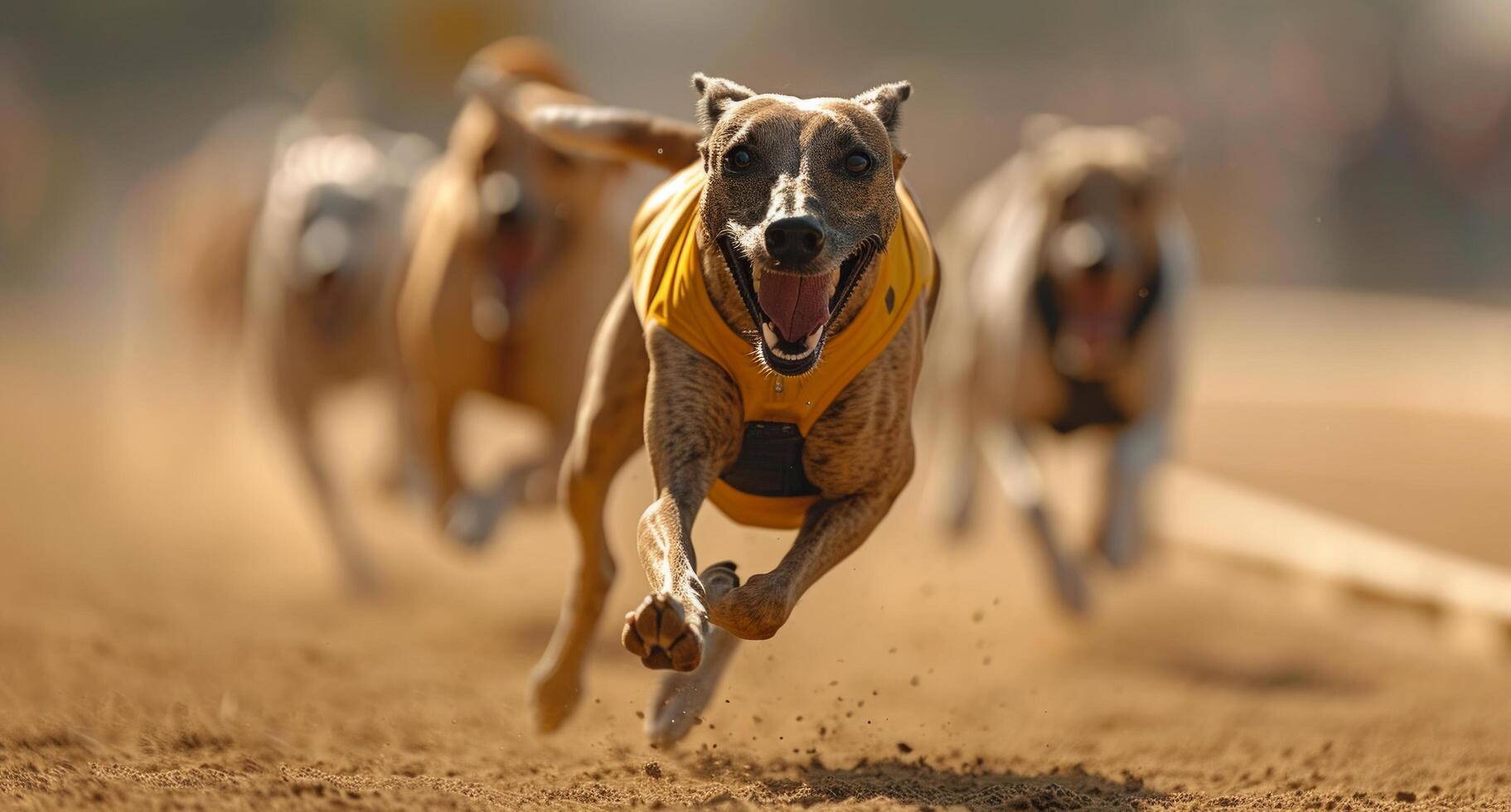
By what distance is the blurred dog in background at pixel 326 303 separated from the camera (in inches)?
295

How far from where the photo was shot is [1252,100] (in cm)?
1859

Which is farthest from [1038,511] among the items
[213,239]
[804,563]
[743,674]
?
[213,239]

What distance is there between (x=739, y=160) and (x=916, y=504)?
20.7 feet

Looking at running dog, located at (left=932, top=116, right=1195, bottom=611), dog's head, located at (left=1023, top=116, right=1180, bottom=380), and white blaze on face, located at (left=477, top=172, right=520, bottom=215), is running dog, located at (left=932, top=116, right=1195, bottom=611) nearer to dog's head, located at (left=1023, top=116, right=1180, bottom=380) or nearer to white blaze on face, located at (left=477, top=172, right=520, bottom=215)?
dog's head, located at (left=1023, top=116, right=1180, bottom=380)

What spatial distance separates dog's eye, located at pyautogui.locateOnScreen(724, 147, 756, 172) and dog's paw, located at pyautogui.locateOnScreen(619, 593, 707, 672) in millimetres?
804

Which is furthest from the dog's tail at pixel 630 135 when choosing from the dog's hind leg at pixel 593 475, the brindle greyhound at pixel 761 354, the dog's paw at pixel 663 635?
the dog's paw at pixel 663 635

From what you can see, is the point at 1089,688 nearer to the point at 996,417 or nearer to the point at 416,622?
the point at 996,417

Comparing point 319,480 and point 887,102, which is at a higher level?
point 319,480

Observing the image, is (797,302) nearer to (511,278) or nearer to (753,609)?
(753,609)

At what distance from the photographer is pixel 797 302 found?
329cm

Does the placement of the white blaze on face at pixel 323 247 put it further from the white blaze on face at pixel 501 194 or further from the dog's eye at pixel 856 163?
the dog's eye at pixel 856 163

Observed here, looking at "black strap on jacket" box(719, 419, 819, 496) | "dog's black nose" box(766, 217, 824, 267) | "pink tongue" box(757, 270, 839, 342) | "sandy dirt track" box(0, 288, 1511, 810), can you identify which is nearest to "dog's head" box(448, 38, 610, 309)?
"sandy dirt track" box(0, 288, 1511, 810)

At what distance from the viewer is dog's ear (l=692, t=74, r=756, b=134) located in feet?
11.4

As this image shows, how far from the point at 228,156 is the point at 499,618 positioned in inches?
215
